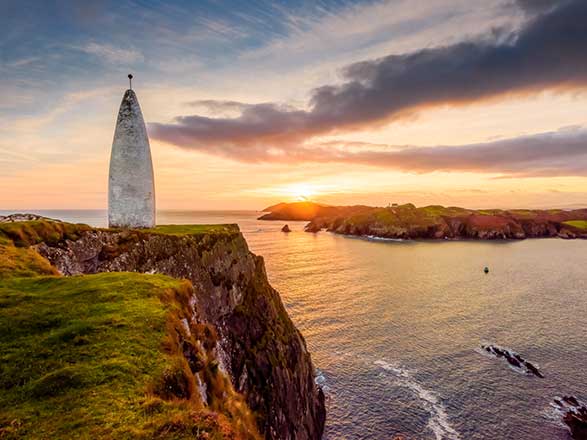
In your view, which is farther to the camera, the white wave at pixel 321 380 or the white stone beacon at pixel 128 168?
the white wave at pixel 321 380

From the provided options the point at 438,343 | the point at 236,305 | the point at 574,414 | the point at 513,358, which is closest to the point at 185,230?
the point at 236,305

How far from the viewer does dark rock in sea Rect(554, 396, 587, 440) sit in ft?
94.1

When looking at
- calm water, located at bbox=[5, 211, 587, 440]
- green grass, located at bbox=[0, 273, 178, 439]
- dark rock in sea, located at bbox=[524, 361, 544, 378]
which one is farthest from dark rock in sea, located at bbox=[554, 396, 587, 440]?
green grass, located at bbox=[0, 273, 178, 439]

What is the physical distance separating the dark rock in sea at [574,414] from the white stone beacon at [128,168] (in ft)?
131

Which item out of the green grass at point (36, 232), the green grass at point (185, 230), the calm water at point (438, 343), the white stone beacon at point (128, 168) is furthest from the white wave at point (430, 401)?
the green grass at point (36, 232)

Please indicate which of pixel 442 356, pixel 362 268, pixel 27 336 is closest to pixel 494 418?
pixel 442 356

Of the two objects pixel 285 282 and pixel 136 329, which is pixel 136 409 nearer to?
pixel 136 329

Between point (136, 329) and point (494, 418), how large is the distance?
114 feet

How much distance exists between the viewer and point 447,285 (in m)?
71.2

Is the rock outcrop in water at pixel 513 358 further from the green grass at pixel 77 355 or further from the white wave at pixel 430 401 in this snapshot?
the green grass at pixel 77 355

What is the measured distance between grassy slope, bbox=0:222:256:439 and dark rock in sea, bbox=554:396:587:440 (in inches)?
1305

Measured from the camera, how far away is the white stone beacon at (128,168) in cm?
2450

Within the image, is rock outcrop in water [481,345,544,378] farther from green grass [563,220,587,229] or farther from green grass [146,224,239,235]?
green grass [563,220,587,229]

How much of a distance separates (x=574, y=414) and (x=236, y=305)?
31714 millimetres
